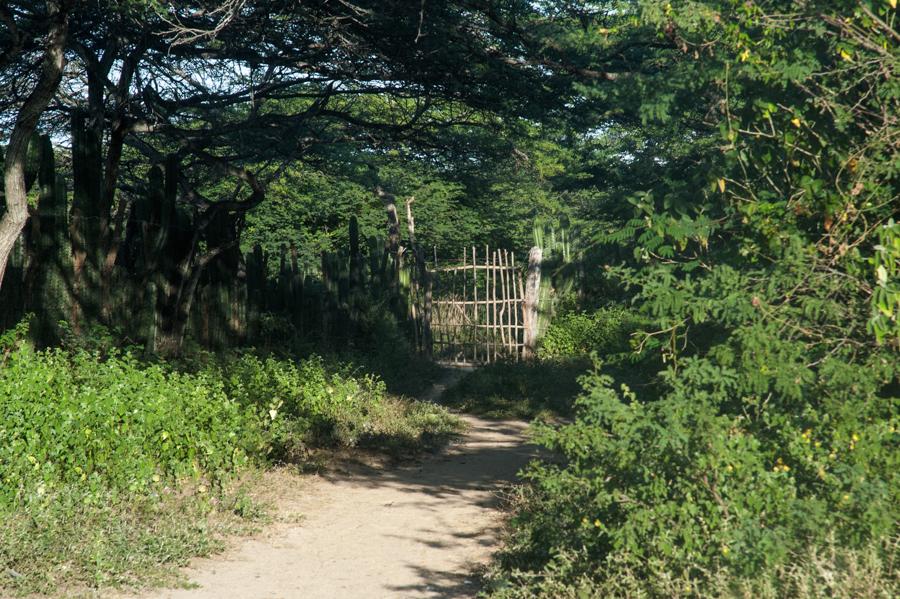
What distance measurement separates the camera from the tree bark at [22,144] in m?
8.17

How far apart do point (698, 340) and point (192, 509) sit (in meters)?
3.85

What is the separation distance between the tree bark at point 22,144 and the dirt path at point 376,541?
3.34 meters

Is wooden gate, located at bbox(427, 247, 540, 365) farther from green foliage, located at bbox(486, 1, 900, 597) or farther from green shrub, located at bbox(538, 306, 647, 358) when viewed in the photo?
green foliage, located at bbox(486, 1, 900, 597)

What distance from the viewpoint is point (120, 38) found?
11352 mm

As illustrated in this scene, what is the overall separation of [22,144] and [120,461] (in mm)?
3200

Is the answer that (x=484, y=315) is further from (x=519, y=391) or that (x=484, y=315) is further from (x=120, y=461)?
(x=120, y=461)

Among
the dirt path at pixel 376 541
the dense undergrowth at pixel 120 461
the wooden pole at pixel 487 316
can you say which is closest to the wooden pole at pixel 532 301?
the wooden pole at pixel 487 316

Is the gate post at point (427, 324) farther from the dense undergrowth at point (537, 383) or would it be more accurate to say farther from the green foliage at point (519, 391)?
the green foliage at point (519, 391)

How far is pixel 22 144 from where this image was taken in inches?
328

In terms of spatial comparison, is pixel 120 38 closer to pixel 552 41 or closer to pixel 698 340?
pixel 552 41

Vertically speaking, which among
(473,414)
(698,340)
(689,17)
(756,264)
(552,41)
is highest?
(552,41)

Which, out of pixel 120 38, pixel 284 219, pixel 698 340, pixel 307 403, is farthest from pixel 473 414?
pixel 284 219

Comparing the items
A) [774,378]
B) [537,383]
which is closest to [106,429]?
[774,378]

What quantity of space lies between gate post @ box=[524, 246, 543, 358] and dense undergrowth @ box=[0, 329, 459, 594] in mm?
8864
